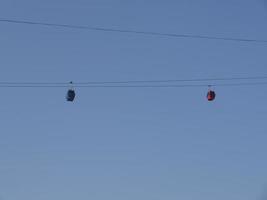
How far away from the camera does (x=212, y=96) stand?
31359mm

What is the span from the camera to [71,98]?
30.7m

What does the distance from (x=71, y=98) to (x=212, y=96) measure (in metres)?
7.58
